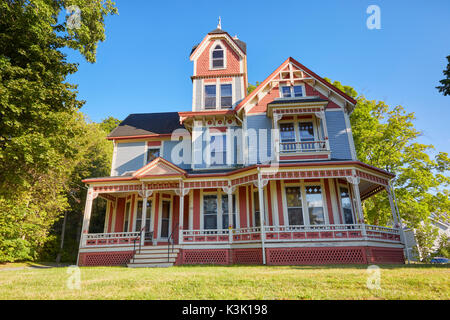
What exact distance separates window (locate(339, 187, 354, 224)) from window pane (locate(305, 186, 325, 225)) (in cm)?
115

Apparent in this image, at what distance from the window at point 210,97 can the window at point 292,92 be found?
452 centimetres

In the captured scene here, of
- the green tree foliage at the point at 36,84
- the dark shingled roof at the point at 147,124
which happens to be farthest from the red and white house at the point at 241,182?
the green tree foliage at the point at 36,84

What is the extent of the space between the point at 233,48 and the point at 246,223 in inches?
484

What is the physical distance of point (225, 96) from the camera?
17.8 metres

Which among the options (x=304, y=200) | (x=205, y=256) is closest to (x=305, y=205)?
(x=304, y=200)

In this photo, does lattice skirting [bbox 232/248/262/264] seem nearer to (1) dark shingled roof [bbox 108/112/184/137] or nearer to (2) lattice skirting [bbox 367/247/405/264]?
(2) lattice skirting [bbox 367/247/405/264]

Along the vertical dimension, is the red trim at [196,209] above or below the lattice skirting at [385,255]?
above

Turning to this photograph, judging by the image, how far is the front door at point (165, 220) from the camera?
50.0ft

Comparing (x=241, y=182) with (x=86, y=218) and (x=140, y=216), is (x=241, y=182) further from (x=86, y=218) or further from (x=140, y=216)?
(x=86, y=218)

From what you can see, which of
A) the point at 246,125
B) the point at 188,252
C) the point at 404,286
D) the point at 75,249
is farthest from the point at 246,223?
the point at 75,249

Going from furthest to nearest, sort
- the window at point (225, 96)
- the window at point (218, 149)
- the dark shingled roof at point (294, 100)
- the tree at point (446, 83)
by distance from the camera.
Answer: the window at point (225, 96), the window at point (218, 149), the dark shingled roof at point (294, 100), the tree at point (446, 83)

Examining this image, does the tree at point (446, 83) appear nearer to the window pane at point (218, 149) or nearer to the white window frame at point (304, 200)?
the white window frame at point (304, 200)
